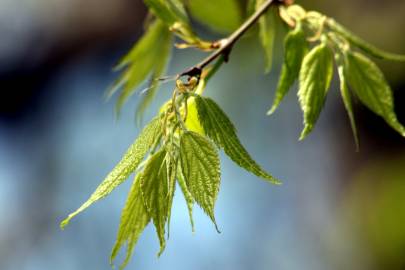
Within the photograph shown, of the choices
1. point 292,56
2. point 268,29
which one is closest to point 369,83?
point 292,56

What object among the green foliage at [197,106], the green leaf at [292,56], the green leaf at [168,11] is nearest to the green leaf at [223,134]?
the green foliage at [197,106]

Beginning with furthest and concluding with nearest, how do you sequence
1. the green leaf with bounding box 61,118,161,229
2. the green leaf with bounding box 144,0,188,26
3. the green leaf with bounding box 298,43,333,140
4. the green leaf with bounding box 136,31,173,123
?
the green leaf with bounding box 136,31,173,123
the green leaf with bounding box 144,0,188,26
the green leaf with bounding box 298,43,333,140
the green leaf with bounding box 61,118,161,229

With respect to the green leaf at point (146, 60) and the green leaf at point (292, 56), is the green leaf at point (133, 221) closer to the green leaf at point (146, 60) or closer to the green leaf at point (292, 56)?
the green leaf at point (292, 56)

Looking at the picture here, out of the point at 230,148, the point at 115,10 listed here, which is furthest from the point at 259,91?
the point at 230,148

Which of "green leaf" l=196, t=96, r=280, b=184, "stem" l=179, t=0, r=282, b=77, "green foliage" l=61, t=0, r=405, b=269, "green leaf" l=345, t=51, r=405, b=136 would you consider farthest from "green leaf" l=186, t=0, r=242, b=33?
"green leaf" l=196, t=96, r=280, b=184

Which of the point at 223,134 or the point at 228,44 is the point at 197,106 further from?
the point at 228,44

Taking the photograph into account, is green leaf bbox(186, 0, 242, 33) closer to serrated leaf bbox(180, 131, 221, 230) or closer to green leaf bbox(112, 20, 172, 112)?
green leaf bbox(112, 20, 172, 112)
